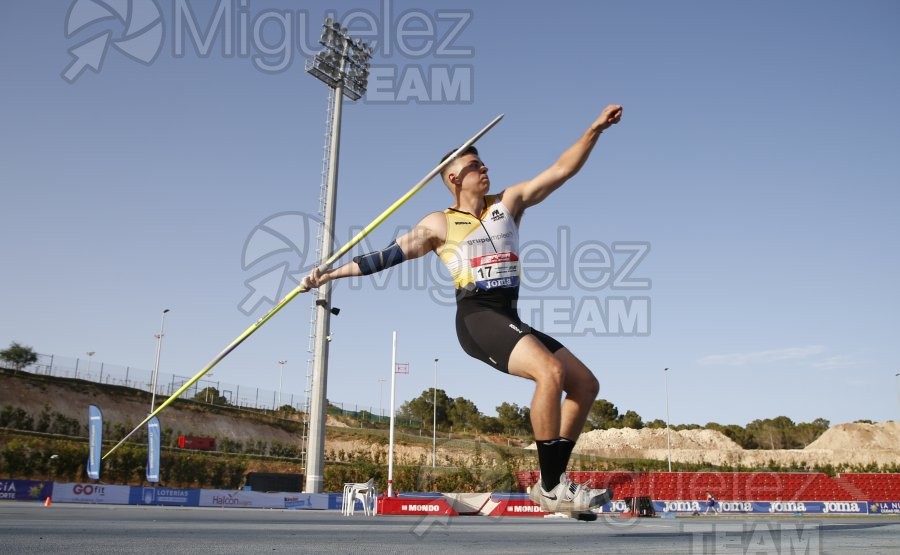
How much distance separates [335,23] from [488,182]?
3852cm

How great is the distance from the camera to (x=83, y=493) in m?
25.8

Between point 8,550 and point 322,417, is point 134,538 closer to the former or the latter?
point 8,550

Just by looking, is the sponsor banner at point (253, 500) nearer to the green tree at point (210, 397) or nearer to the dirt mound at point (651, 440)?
the green tree at point (210, 397)

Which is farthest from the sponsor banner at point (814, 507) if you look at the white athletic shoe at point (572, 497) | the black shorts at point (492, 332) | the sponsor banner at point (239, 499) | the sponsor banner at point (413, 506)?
the black shorts at point (492, 332)

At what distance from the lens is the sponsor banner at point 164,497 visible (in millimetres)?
27312

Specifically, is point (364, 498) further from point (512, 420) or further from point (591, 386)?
point (512, 420)

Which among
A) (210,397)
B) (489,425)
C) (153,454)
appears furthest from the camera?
(489,425)

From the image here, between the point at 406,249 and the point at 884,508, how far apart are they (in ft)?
148

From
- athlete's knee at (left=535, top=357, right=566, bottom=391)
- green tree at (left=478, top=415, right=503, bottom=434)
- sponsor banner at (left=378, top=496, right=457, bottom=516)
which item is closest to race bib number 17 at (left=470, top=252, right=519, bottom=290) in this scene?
athlete's knee at (left=535, top=357, right=566, bottom=391)

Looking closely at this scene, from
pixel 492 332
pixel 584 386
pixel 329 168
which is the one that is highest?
pixel 329 168

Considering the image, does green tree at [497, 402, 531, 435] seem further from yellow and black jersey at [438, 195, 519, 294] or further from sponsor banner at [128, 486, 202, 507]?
yellow and black jersey at [438, 195, 519, 294]

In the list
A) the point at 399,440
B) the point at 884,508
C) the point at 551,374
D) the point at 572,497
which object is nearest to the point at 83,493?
the point at 572,497

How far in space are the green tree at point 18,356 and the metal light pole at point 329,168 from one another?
3445 cm

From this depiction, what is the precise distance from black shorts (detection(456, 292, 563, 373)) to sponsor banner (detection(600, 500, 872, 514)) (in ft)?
115
